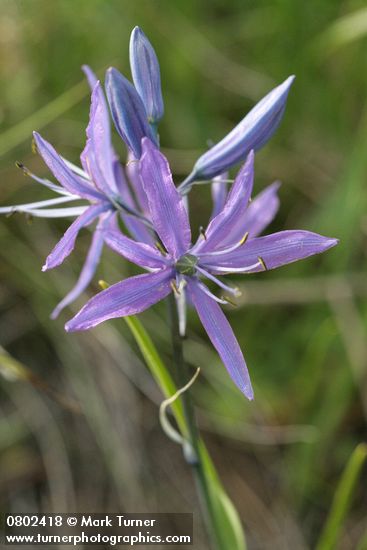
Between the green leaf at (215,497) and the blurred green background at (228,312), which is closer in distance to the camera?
the green leaf at (215,497)

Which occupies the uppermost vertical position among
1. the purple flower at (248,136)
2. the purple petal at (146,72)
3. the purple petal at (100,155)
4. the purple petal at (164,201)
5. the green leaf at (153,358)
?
the purple petal at (146,72)

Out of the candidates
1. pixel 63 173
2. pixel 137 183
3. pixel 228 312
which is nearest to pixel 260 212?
pixel 137 183

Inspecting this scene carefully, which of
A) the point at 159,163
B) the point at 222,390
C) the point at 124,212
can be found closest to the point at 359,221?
the point at 222,390

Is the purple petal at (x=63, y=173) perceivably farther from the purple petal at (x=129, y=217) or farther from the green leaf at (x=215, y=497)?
the green leaf at (x=215, y=497)

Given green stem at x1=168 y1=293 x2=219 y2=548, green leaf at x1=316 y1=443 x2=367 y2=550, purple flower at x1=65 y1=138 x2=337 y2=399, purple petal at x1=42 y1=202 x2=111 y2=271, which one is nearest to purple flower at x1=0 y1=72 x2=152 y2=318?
purple petal at x1=42 y1=202 x2=111 y2=271

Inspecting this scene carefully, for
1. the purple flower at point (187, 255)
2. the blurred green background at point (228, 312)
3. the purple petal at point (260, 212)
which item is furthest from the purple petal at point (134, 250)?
the blurred green background at point (228, 312)

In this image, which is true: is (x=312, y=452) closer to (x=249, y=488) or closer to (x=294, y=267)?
(x=249, y=488)

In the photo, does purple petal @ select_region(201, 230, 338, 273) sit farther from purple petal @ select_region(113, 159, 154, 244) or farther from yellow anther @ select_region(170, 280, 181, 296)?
purple petal @ select_region(113, 159, 154, 244)
